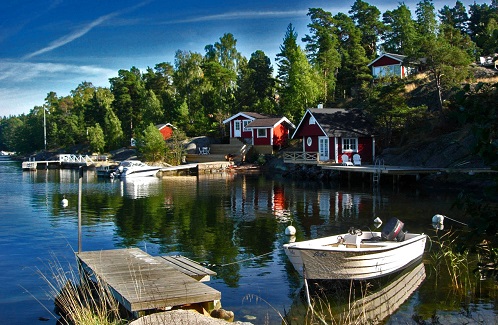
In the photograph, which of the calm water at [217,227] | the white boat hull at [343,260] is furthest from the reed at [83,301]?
the white boat hull at [343,260]

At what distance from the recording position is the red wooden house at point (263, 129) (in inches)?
2275

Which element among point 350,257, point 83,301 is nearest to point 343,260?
point 350,257

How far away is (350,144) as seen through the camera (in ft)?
150

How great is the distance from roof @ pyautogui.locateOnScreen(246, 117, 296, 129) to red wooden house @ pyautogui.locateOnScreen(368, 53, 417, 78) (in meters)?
12.0

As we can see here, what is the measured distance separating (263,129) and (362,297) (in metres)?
46.4

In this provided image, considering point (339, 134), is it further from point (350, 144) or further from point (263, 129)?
point (263, 129)

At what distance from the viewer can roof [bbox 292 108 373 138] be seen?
147 ft

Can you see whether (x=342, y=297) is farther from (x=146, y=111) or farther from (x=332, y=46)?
(x=146, y=111)

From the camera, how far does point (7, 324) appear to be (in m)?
11.2

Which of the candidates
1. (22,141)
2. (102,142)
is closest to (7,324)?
(102,142)

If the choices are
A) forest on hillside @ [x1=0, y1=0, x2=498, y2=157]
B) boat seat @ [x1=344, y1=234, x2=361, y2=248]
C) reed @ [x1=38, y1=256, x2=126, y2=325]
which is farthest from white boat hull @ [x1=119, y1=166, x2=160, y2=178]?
boat seat @ [x1=344, y1=234, x2=361, y2=248]

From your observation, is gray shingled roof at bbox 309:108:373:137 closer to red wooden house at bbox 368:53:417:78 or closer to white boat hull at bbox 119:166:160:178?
red wooden house at bbox 368:53:417:78

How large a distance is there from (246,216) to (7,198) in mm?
18786

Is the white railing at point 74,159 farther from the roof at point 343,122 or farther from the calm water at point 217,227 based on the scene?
the roof at point 343,122
